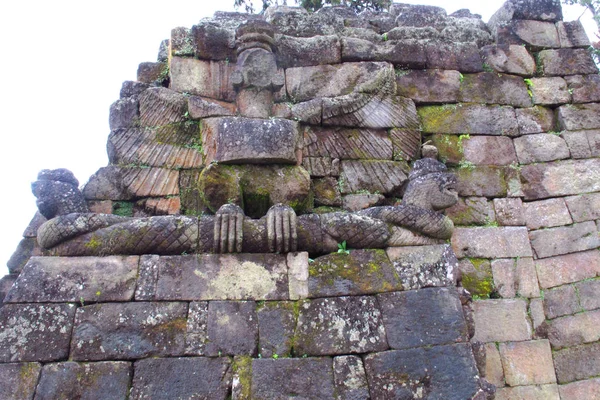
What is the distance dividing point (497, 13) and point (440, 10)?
2.69ft

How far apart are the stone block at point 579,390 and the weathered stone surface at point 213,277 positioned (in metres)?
2.95

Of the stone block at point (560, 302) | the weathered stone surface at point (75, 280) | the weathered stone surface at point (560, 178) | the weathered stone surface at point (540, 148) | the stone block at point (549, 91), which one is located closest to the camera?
the weathered stone surface at point (75, 280)

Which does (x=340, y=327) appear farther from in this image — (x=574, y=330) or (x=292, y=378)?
(x=574, y=330)

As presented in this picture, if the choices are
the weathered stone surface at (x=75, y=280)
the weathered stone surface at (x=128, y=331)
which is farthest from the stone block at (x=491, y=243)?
the weathered stone surface at (x=75, y=280)

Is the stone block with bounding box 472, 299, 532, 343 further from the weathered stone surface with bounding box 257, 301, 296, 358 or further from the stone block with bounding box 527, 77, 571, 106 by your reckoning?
the stone block with bounding box 527, 77, 571, 106

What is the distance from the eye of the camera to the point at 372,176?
6113 mm

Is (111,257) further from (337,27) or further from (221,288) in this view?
(337,27)

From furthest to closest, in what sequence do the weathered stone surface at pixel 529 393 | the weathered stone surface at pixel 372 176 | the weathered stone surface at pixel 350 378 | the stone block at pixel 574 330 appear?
the weathered stone surface at pixel 372 176
the stone block at pixel 574 330
the weathered stone surface at pixel 529 393
the weathered stone surface at pixel 350 378

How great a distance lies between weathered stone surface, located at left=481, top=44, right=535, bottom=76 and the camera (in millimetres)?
7105

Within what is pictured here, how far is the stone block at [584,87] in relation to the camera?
698 centimetres

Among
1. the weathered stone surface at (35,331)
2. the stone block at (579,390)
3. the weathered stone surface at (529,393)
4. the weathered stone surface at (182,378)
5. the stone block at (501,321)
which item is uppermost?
the weathered stone surface at (35,331)

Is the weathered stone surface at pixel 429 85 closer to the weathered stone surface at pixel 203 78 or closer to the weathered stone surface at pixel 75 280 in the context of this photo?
the weathered stone surface at pixel 203 78

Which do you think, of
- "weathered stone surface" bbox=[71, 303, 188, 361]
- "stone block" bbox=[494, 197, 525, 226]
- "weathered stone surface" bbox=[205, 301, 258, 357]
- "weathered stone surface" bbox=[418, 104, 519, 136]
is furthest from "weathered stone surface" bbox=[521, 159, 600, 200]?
"weathered stone surface" bbox=[71, 303, 188, 361]

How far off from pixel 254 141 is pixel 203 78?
147 centimetres
